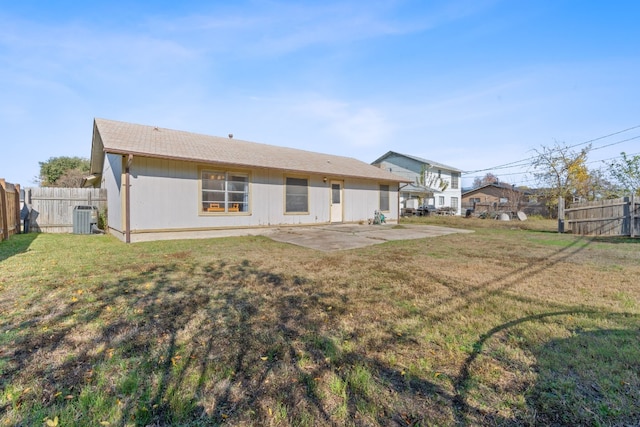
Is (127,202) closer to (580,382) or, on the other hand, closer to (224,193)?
(224,193)

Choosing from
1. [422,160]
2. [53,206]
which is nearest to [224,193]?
[53,206]

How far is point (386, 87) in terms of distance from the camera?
44.4ft

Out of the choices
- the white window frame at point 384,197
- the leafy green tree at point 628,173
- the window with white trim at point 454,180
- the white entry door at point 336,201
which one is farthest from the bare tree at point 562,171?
the white entry door at point 336,201

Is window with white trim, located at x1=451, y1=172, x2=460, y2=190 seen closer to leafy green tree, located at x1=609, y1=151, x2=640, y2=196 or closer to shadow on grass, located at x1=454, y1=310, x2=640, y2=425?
leafy green tree, located at x1=609, y1=151, x2=640, y2=196

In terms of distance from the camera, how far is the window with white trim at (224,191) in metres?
9.42

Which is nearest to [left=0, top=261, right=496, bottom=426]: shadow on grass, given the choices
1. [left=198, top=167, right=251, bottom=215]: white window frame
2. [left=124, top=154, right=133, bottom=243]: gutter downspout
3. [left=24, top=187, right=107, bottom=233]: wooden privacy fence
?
[left=124, top=154, right=133, bottom=243]: gutter downspout

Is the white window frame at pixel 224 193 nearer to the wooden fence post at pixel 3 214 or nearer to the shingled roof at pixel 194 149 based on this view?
the shingled roof at pixel 194 149

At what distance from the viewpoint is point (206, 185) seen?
9422mm

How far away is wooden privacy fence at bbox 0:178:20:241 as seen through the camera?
303 inches

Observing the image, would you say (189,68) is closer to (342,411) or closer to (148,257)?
(148,257)

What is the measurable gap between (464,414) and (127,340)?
8.24 feet

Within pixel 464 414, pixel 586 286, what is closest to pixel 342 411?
pixel 464 414

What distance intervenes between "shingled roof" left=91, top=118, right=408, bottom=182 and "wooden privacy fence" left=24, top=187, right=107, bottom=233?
1.74 m

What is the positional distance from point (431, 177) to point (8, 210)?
30.6 m
